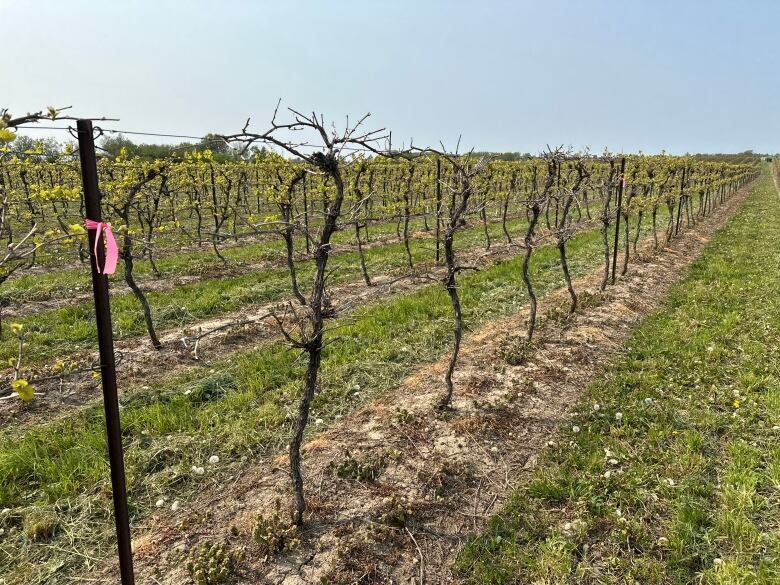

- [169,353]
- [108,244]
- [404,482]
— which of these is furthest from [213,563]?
[169,353]

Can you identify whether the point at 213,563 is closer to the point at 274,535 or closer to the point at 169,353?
the point at 274,535

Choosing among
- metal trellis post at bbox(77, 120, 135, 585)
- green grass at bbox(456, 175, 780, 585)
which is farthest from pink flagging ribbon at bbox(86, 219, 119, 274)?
green grass at bbox(456, 175, 780, 585)

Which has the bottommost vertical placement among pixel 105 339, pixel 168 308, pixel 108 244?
pixel 168 308

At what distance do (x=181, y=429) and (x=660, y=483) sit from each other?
19.6ft

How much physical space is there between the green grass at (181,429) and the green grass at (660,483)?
299cm

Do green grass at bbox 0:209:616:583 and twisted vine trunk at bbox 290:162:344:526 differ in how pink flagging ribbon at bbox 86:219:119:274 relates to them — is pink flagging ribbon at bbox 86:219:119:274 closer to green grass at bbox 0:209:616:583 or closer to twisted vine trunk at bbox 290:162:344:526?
twisted vine trunk at bbox 290:162:344:526

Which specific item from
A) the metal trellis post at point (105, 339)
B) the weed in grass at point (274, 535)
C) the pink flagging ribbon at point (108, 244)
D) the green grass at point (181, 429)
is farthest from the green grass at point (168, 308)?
the pink flagging ribbon at point (108, 244)

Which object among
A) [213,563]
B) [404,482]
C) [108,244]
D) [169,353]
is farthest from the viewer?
[169,353]

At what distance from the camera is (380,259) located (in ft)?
55.8

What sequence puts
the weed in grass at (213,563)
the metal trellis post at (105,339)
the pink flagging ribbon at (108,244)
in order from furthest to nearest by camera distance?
the weed in grass at (213,563) < the metal trellis post at (105,339) < the pink flagging ribbon at (108,244)

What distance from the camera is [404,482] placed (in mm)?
5363

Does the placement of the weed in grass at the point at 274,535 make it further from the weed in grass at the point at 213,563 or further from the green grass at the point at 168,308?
the green grass at the point at 168,308

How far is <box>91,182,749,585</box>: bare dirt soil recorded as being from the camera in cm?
434

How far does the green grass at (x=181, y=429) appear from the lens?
4.88m
